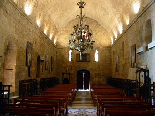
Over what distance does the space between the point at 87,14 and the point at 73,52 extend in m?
4.72

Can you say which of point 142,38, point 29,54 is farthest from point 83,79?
point 142,38

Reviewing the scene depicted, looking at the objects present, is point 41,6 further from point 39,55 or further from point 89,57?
point 89,57

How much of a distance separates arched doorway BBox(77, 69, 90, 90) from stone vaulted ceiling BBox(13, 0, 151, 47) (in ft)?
12.3

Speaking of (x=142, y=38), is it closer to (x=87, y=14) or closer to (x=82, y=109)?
(x=82, y=109)

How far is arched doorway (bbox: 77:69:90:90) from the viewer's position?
77.3 ft

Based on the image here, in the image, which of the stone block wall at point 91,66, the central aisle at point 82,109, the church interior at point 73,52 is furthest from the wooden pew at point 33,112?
the stone block wall at point 91,66

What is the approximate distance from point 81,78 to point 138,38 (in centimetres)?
1261

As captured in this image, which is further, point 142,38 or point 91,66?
point 91,66

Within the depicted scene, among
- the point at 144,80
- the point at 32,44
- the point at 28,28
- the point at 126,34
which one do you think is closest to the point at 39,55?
the point at 32,44

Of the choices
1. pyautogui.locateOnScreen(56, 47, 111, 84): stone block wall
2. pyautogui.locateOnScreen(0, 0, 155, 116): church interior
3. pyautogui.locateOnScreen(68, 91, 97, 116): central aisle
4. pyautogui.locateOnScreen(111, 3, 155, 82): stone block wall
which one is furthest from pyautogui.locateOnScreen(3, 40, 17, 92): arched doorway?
pyautogui.locateOnScreen(56, 47, 111, 84): stone block wall

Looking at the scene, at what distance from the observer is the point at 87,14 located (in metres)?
22.1

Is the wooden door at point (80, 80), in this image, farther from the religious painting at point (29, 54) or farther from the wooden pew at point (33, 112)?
the wooden pew at point (33, 112)

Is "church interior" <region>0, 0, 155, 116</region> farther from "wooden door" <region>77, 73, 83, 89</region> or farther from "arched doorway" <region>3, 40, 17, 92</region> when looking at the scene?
"wooden door" <region>77, 73, 83, 89</region>

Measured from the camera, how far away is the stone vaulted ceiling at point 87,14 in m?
13.2
